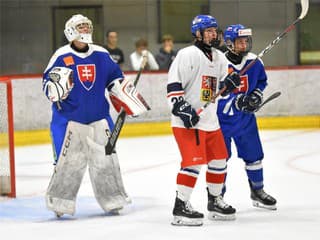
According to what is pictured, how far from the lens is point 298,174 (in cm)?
654

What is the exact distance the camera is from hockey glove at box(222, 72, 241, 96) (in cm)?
489

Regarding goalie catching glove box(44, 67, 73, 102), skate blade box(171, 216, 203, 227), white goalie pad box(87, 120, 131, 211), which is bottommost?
skate blade box(171, 216, 203, 227)

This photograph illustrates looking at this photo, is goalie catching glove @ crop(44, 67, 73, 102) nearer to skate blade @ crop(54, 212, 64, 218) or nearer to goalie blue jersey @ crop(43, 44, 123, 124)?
goalie blue jersey @ crop(43, 44, 123, 124)

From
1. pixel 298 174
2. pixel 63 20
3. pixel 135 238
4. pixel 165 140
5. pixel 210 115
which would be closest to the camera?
pixel 135 238

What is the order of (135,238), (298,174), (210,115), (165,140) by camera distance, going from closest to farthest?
1. (135,238)
2. (210,115)
3. (298,174)
4. (165,140)

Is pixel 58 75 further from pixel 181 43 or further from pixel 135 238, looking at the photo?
pixel 181 43

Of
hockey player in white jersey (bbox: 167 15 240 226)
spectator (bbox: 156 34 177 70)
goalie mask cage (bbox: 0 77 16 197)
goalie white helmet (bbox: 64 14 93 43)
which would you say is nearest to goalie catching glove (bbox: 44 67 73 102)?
goalie white helmet (bbox: 64 14 93 43)

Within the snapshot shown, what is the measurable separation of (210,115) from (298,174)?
188cm

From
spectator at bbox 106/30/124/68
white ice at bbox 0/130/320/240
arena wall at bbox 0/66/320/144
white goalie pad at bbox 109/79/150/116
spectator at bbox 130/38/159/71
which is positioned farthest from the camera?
spectator at bbox 130/38/159/71

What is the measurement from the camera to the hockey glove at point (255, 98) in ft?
16.8

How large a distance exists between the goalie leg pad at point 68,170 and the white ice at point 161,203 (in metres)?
0.09

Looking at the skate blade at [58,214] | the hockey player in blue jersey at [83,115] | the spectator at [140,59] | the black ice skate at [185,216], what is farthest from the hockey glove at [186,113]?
the spectator at [140,59]

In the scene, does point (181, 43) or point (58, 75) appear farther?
point (181, 43)

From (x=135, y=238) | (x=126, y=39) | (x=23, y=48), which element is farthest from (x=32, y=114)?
(x=135, y=238)
